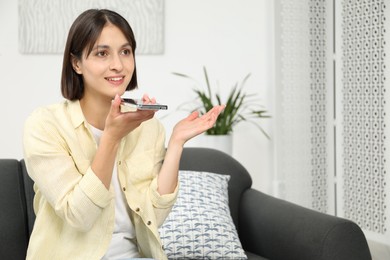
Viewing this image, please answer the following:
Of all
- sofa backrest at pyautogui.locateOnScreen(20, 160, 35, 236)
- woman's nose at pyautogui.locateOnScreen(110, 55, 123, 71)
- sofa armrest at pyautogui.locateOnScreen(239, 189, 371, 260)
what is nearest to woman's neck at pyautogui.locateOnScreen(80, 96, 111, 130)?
woman's nose at pyautogui.locateOnScreen(110, 55, 123, 71)

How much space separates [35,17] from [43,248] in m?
3.25

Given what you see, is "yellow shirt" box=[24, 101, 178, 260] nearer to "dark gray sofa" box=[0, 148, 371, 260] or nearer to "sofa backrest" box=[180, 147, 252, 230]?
"dark gray sofa" box=[0, 148, 371, 260]

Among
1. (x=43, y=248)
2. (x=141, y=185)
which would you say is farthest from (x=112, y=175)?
(x=43, y=248)

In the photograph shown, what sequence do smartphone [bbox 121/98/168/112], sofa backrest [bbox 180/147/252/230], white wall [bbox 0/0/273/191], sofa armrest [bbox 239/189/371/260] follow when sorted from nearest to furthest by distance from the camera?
smartphone [bbox 121/98/168/112], sofa armrest [bbox 239/189/371/260], sofa backrest [bbox 180/147/252/230], white wall [bbox 0/0/273/191]

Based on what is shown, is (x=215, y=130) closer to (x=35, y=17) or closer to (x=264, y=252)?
(x=35, y=17)

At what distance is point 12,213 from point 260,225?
891 mm

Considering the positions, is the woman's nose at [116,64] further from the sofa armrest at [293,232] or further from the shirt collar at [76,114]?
the sofa armrest at [293,232]

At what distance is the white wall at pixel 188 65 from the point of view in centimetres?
477

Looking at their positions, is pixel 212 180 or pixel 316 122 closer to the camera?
pixel 212 180

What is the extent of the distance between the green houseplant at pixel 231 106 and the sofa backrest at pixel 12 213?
97.4 inches

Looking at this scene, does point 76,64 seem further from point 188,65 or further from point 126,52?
point 188,65

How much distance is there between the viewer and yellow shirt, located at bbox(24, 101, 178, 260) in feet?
5.65

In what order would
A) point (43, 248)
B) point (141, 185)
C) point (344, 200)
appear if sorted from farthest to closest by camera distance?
point (344, 200) < point (141, 185) < point (43, 248)

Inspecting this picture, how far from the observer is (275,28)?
4.88m
